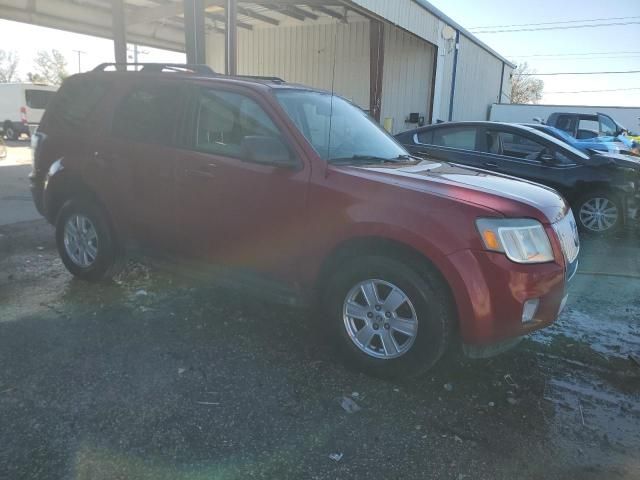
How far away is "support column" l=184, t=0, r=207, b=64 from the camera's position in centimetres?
758

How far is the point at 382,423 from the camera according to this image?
2848 mm

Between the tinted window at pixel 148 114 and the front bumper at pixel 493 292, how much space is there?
2.53m

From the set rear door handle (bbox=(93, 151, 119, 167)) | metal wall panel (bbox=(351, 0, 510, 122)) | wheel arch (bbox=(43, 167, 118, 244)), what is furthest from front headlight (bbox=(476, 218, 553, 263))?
metal wall panel (bbox=(351, 0, 510, 122))

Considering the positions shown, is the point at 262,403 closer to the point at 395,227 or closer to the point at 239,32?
the point at 395,227

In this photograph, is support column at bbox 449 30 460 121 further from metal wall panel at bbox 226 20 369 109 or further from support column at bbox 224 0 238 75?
support column at bbox 224 0 238 75

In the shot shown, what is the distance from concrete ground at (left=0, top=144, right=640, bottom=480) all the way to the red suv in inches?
15.5

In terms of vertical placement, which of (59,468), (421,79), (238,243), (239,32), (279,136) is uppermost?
(239,32)

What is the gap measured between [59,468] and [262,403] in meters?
1.06

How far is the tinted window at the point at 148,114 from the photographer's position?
4.13 meters

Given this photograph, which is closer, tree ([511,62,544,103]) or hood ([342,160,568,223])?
hood ([342,160,568,223])

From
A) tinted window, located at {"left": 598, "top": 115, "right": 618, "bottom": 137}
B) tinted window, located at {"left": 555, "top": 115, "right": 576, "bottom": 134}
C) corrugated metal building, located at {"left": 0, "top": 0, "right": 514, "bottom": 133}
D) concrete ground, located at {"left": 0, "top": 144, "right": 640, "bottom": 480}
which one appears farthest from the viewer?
tinted window, located at {"left": 598, "top": 115, "right": 618, "bottom": 137}

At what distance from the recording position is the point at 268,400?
9.91ft

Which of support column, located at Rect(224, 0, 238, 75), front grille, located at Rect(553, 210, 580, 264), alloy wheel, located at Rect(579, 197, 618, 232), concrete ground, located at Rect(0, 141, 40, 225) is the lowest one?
concrete ground, located at Rect(0, 141, 40, 225)

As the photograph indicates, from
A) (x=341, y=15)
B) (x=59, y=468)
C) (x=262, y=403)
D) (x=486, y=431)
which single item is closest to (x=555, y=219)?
(x=486, y=431)
